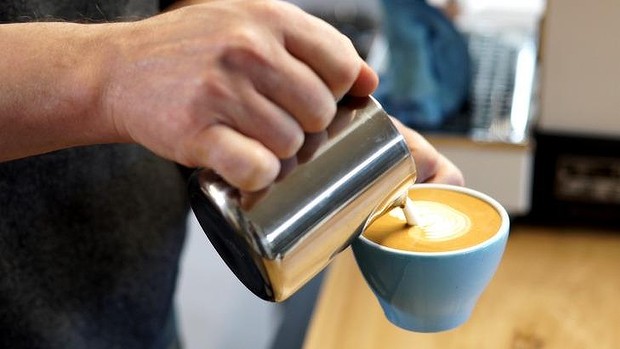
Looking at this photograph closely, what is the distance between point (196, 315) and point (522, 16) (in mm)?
767

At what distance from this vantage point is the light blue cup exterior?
50cm

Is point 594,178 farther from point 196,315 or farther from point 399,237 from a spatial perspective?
point 196,315

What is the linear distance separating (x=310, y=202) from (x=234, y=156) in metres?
0.07

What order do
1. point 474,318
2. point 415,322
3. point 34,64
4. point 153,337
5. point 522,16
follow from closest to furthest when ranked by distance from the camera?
1. point 34,64
2. point 415,322
3. point 153,337
4. point 474,318
5. point 522,16

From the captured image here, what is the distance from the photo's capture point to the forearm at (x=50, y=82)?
43cm

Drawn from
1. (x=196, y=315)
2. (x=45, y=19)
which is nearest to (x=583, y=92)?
(x=45, y=19)

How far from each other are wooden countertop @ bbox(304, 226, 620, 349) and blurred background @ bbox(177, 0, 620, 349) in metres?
0.04

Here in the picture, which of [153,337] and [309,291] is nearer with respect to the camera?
[153,337]

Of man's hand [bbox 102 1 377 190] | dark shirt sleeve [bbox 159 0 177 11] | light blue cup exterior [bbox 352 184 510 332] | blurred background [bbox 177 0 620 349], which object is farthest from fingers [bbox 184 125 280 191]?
blurred background [bbox 177 0 620 349]

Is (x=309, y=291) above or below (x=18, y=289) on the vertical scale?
below

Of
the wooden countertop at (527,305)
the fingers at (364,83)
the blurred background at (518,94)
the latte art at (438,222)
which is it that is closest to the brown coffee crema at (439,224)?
the latte art at (438,222)

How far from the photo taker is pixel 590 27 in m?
0.92

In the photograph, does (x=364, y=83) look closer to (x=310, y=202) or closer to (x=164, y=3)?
(x=310, y=202)

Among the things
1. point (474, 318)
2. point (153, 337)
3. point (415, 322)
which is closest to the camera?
point (415, 322)
